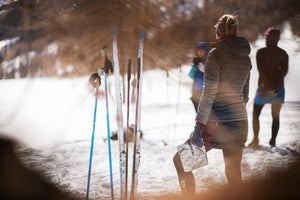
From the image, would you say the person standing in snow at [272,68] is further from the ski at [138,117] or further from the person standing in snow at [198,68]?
the ski at [138,117]

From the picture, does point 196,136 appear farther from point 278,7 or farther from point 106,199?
point 278,7

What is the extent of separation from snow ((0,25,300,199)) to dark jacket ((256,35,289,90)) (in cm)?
112

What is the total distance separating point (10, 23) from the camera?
9.40ft

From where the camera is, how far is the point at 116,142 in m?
3.92

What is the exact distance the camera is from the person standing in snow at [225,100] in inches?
55.6

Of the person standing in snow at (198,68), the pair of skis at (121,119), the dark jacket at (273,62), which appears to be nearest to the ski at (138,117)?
the pair of skis at (121,119)

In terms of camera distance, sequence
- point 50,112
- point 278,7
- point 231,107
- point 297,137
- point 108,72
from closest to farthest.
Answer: point 231,107 → point 108,72 → point 297,137 → point 278,7 → point 50,112

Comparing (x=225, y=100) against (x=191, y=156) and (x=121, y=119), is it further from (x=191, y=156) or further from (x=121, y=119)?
(x=121, y=119)

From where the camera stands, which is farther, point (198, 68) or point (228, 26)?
point (198, 68)

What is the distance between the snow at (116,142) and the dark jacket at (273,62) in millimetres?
1122

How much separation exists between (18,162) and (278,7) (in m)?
5.48

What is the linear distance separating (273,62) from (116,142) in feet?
9.32

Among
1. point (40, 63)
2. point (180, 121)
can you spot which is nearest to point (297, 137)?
point (180, 121)

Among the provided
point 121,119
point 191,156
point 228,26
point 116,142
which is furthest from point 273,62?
point 116,142
